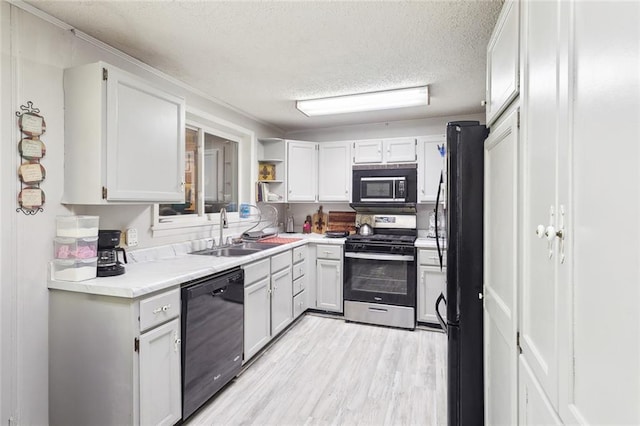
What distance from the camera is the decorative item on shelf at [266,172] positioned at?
13.6 feet

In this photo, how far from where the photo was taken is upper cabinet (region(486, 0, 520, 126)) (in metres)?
1.16

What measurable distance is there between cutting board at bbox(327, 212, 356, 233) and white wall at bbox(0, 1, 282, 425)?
9.83 ft

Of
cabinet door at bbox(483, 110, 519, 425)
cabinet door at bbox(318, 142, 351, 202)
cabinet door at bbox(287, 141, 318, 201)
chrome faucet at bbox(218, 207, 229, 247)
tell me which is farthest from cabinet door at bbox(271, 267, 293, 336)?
cabinet door at bbox(483, 110, 519, 425)

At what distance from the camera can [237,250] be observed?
3.23 m

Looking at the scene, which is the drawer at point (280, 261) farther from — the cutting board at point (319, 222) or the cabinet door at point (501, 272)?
the cabinet door at point (501, 272)

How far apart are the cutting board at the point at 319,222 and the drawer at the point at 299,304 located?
1037 millimetres

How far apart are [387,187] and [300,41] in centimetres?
217

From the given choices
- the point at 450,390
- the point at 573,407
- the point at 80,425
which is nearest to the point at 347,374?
the point at 450,390

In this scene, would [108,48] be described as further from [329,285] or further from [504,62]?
[329,285]

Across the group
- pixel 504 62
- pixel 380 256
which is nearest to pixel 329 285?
pixel 380 256

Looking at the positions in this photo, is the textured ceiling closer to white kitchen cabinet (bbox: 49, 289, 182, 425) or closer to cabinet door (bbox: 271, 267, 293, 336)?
white kitchen cabinet (bbox: 49, 289, 182, 425)

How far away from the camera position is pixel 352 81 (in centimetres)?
284

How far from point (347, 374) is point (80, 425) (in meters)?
1.74

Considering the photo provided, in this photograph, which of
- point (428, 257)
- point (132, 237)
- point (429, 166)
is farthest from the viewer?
point (429, 166)
